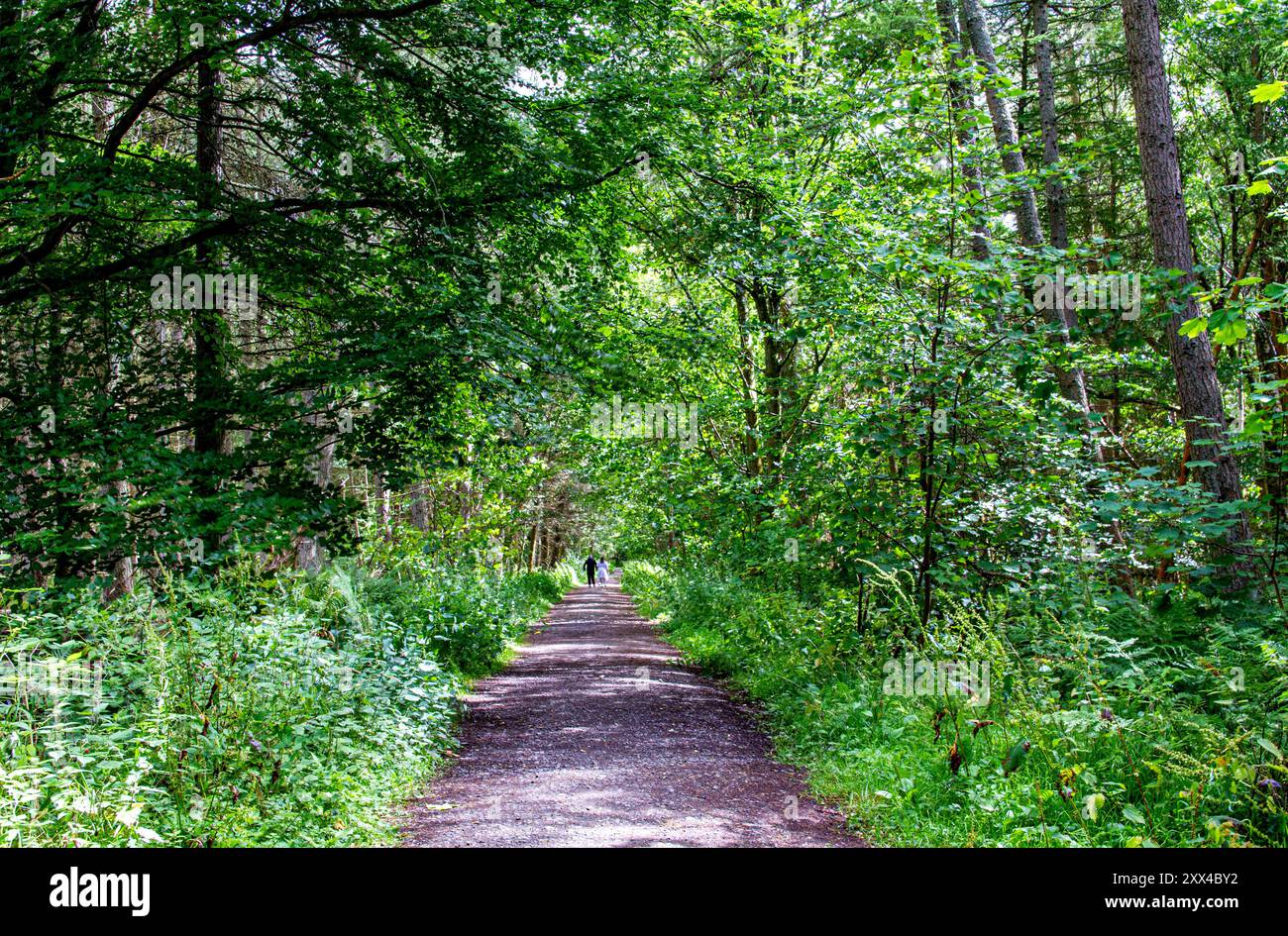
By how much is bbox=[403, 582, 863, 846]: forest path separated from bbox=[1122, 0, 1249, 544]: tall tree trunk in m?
4.98

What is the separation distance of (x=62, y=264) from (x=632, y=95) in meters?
6.80

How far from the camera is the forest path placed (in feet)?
16.5

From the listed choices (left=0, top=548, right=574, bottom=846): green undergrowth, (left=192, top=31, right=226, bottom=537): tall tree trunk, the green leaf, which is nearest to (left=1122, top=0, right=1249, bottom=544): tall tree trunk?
the green leaf

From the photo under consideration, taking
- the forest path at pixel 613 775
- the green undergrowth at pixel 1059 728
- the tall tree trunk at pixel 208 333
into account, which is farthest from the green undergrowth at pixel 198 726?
the green undergrowth at pixel 1059 728

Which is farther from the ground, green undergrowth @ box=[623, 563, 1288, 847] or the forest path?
green undergrowth @ box=[623, 563, 1288, 847]

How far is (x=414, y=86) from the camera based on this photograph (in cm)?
909

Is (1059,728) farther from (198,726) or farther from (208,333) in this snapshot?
(208,333)

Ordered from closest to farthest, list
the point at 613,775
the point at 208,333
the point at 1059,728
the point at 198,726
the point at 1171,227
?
the point at 198,726
the point at 1059,728
the point at 613,775
the point at 1171,227
the point at 208,333

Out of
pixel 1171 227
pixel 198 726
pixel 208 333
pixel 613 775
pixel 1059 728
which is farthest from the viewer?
pixel 208 333

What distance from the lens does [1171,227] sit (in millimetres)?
7672

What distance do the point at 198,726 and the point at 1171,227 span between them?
9306 millimetres

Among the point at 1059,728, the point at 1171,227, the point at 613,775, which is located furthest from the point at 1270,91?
the point at 613,775

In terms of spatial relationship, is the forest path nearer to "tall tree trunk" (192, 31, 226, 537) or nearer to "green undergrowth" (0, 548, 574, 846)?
"green undergrowth" (0, 548, 574, 846)

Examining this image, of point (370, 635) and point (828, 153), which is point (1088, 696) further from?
point (828, 153)
